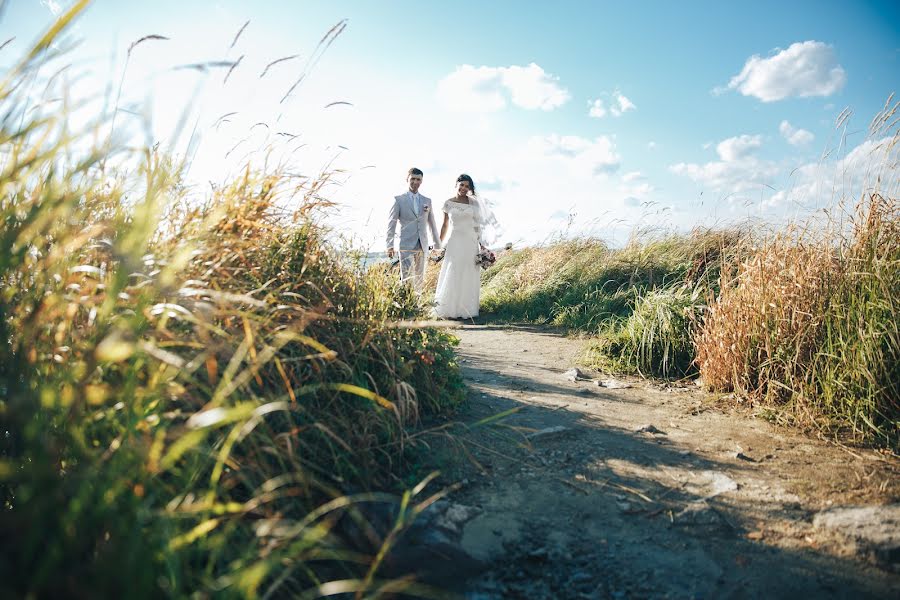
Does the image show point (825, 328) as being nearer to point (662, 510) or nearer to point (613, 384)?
point (613, 384)

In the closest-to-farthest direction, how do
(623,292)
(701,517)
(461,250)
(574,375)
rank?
(701,517)
(574,375)
(623,292)
(461,250)

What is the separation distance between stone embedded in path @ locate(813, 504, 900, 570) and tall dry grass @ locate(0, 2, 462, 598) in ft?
5.98

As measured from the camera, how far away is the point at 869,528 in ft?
6.95

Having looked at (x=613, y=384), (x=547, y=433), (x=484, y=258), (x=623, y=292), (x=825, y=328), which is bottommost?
(x=547, y=433)

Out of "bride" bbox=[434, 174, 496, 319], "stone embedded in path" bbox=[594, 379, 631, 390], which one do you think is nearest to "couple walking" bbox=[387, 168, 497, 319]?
"bride" bbox=[434, 174, 496, 319]

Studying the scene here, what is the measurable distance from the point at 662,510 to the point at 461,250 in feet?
23.3

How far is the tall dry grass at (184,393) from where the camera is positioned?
104cm

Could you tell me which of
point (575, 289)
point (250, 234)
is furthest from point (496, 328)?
point (250, 234)

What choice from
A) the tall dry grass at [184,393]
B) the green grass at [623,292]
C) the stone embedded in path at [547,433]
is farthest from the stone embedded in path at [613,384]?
the tall dry grass at [184,393]

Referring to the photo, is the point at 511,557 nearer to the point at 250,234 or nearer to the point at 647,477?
the point at 647,477

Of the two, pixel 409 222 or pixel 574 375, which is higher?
pixel 409 222

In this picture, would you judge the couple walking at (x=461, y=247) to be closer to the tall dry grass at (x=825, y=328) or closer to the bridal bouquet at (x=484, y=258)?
the bridal bouquet at (x=484, y=258)

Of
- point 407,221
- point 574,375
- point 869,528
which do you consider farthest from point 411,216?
point 869,528

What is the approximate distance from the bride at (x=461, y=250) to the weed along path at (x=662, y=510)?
18.1 feet
